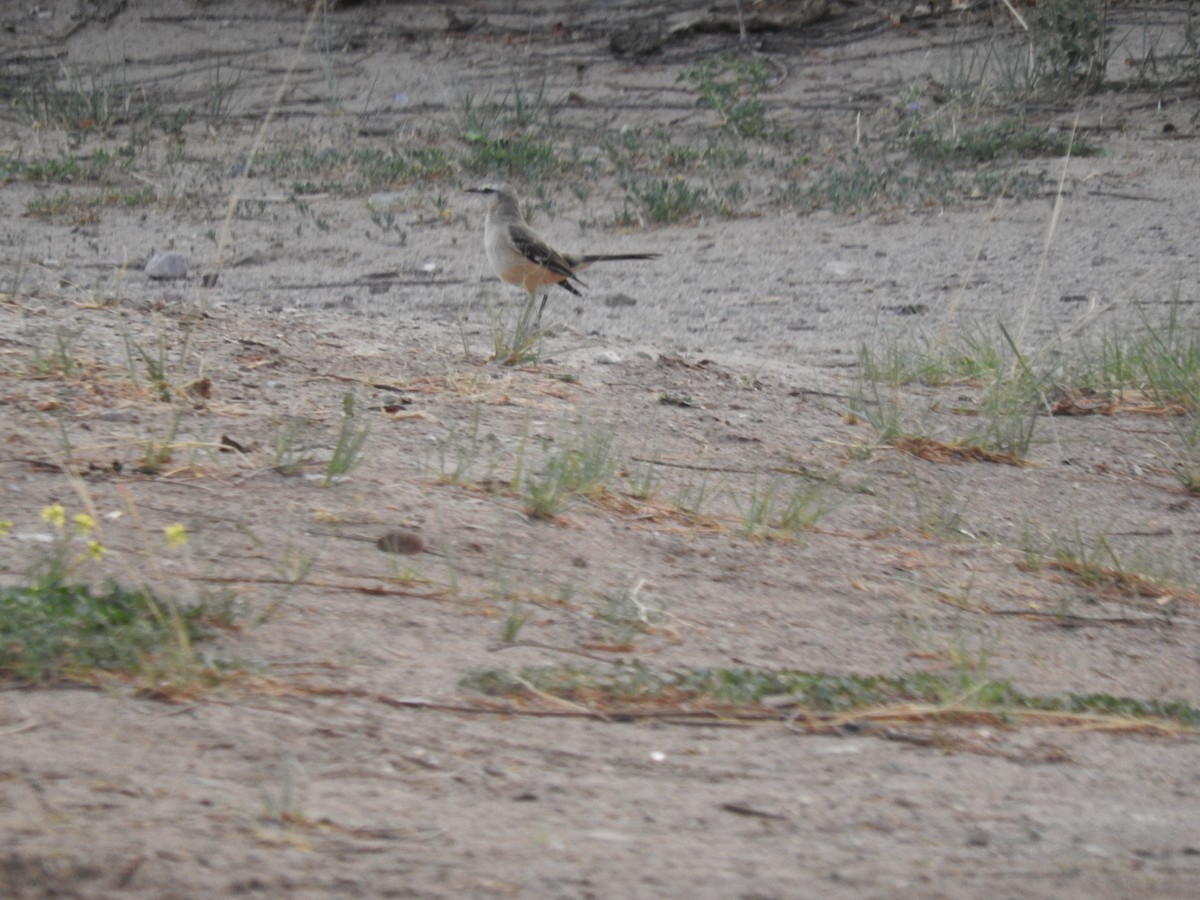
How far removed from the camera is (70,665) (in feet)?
7.33

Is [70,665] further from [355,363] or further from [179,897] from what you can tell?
[355,363]

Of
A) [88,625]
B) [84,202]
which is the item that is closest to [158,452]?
[88,625]

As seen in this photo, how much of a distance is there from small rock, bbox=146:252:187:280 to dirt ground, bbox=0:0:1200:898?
0.08m

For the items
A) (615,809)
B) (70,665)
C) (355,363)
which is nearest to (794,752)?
(615,809)

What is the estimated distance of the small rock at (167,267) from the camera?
747 cm

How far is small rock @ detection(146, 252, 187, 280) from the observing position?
747 cm

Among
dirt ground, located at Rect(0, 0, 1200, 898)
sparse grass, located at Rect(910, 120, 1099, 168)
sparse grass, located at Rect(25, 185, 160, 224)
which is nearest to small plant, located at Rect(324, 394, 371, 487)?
dirt ground, located at Rect(0, 0, 1200, 898)

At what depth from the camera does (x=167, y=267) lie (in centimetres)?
750

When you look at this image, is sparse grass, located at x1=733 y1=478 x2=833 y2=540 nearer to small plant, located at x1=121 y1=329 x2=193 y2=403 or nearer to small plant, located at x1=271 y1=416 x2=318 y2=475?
small plant, located at x1=271 y1=416 x2=318 y2=475

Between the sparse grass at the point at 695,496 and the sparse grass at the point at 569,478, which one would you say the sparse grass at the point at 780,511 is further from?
the sparse grass at the point at 569,478

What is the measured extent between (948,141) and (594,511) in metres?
7.22

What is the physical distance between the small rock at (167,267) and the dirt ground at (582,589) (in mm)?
79

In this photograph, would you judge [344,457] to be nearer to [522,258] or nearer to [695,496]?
[695,496]

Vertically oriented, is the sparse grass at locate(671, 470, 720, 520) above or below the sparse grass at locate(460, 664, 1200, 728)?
above
